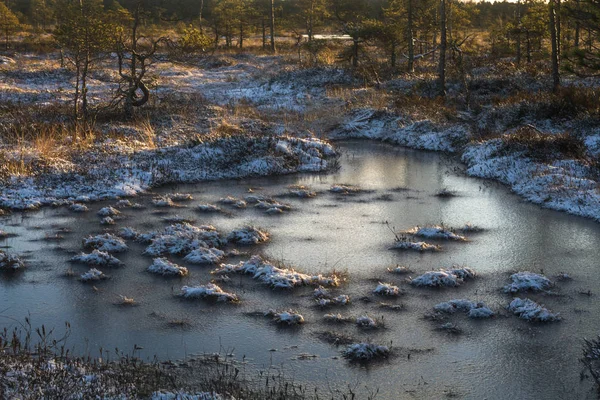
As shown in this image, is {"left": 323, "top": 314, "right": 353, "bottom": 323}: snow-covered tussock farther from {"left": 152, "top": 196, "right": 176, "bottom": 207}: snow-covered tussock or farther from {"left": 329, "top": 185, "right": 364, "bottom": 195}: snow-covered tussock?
{"left": 329, "top": 185, "right": 364, "bottom": 195}: snow-covered tussock

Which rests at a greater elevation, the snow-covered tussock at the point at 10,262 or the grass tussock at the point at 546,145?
the grass tussock at the point at 546,145

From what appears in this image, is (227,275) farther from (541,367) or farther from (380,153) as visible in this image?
(380,153)

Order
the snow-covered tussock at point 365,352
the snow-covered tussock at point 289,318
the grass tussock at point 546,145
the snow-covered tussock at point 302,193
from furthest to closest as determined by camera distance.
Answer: the grass tussock at point 546,145, the snow-covered tussock at point 302,193, the snow-covered tussock at point 289,318, the snow-covered tussock at point 365,352

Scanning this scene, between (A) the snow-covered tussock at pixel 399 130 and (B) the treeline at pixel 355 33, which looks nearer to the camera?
(B) the treeline at pixel 355 33

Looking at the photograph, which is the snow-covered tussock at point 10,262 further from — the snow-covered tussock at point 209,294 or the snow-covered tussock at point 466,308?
the snow-covered tussock at point 466,308

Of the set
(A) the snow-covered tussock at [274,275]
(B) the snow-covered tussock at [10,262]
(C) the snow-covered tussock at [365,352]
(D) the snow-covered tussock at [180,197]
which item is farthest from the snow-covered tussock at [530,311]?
(D) the snow-covered tussock at [180,197]

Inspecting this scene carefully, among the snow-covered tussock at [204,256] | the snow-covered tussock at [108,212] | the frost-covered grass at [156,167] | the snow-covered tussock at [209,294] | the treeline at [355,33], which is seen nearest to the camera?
the snow-covered tussock at [209,294]
